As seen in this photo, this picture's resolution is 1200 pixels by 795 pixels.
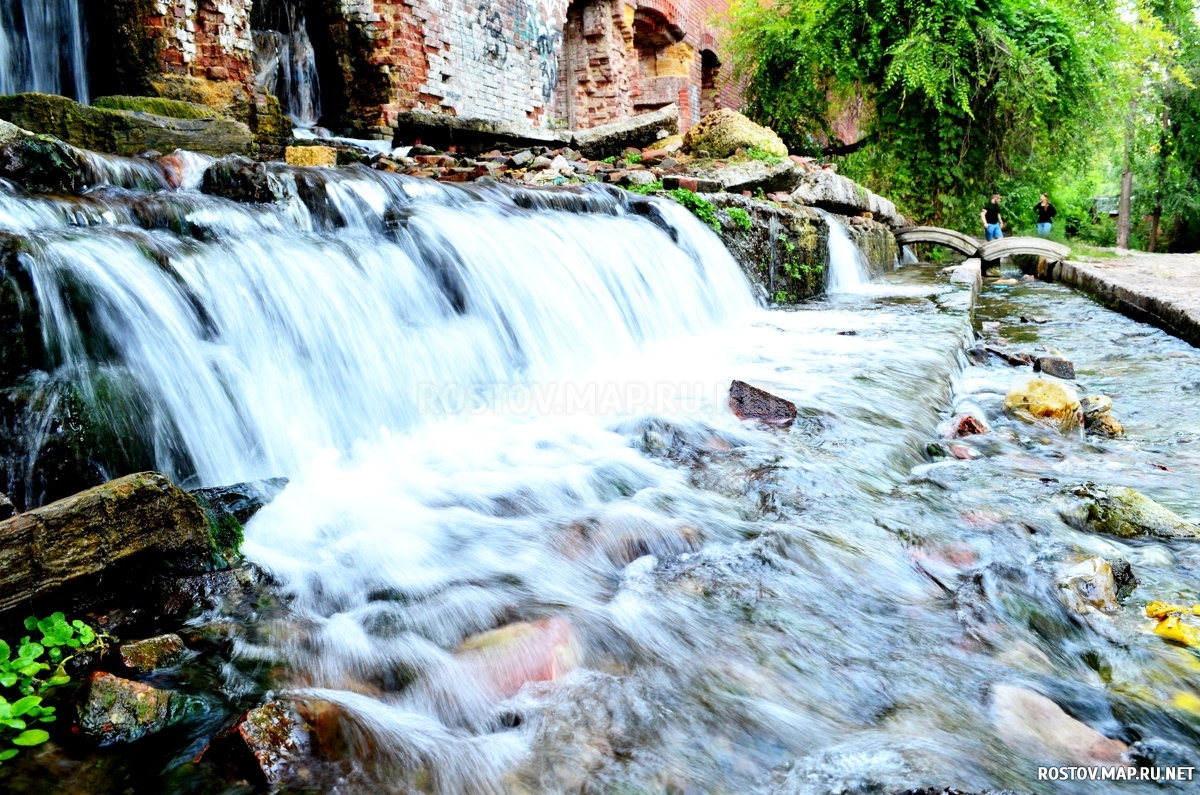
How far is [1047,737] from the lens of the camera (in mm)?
1296

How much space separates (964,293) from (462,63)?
23.6ft

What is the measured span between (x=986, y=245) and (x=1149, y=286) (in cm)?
387

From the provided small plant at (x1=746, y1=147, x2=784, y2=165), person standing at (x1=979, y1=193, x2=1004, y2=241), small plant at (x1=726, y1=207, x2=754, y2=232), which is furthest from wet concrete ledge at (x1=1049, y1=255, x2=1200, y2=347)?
small plant at (x1=746, y1=147, x2=784, y2=165)

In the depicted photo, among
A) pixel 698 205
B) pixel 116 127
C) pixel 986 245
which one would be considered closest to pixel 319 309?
pixel 116 127

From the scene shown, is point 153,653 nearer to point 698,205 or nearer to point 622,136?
point 698,205

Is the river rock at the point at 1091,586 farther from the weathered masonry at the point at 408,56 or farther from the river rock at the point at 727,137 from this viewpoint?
the river rock at the point at 727,137

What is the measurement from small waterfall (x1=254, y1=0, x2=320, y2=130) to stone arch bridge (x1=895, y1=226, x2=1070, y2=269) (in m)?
8.17

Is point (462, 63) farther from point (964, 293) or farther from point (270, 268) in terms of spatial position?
point (270, 268)

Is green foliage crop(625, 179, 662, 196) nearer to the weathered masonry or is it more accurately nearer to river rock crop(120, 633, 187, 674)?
the weathered masonry

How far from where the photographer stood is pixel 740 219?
629cm

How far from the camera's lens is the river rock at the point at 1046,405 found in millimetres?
3127

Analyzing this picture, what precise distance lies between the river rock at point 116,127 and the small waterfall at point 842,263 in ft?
17.5

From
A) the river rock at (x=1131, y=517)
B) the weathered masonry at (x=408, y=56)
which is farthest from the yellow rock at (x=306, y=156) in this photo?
the river rock at (x=1131, y=517)

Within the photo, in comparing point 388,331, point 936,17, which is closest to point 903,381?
point 388,331
